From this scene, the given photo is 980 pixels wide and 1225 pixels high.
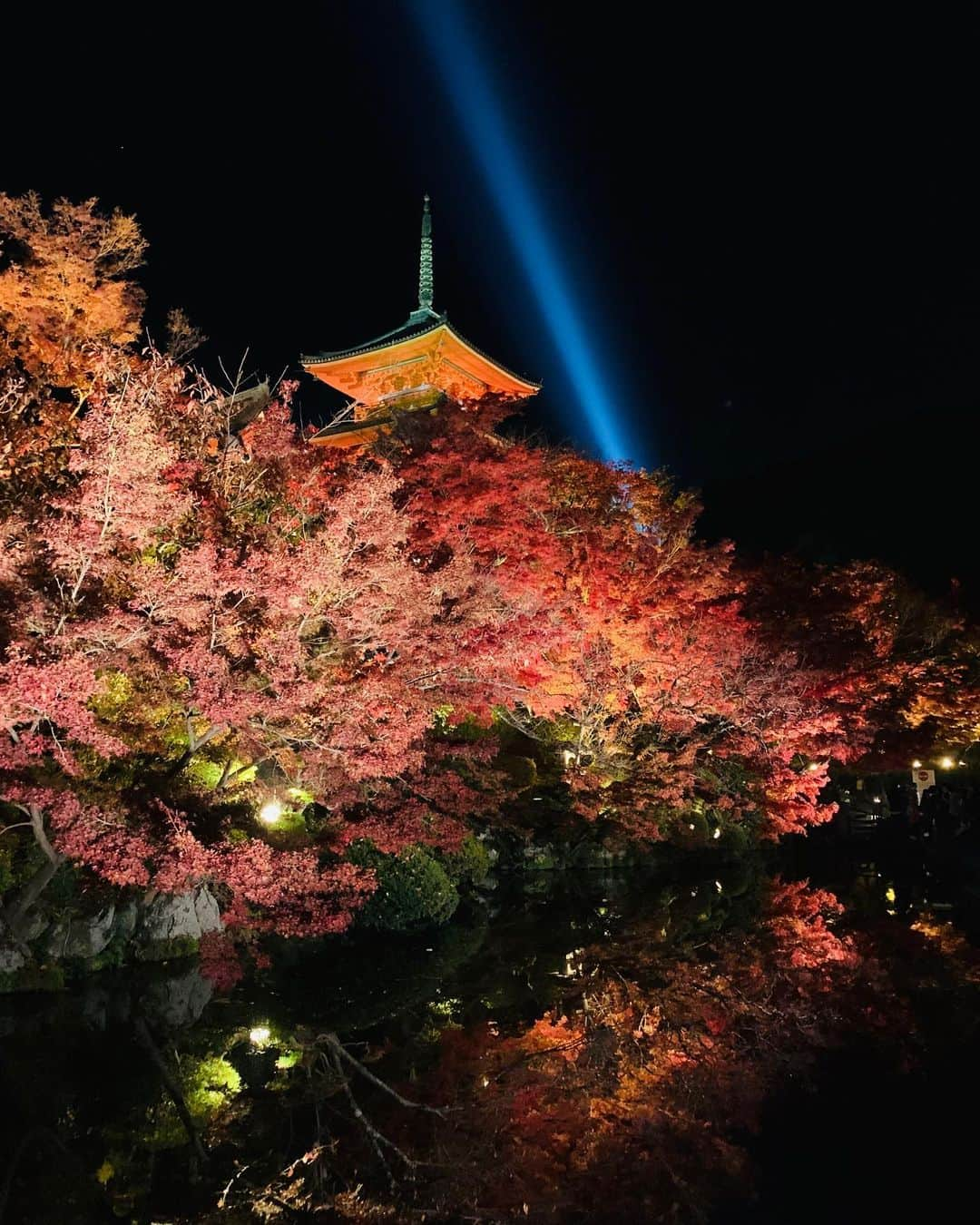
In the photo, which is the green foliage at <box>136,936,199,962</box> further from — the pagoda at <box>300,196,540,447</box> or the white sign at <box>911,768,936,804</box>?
the white sign at <box>911,768,936,804</box>

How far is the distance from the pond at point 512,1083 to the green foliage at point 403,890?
1.97 ft

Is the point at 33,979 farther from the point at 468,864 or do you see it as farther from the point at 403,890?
the point at 468,864

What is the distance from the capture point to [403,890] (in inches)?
504

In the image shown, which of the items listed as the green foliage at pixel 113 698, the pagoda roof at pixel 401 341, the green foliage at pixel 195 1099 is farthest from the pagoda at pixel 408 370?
the green foliage at pixel 195 1099

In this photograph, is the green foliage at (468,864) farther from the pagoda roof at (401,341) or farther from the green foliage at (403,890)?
the pagoda roof at (401,341)

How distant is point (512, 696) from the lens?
552 inches

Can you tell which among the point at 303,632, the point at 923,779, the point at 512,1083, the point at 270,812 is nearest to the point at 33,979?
the point at 270,812

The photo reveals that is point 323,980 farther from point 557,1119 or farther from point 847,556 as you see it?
point 847,556

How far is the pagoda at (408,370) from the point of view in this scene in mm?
24578

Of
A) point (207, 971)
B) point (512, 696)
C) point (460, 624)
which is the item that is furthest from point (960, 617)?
point (207, 971)

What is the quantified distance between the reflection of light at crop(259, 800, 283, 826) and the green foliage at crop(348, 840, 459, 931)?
120cm

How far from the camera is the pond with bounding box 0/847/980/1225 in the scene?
5.27 meters

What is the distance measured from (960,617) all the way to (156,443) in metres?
23.7

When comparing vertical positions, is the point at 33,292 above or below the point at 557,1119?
above
